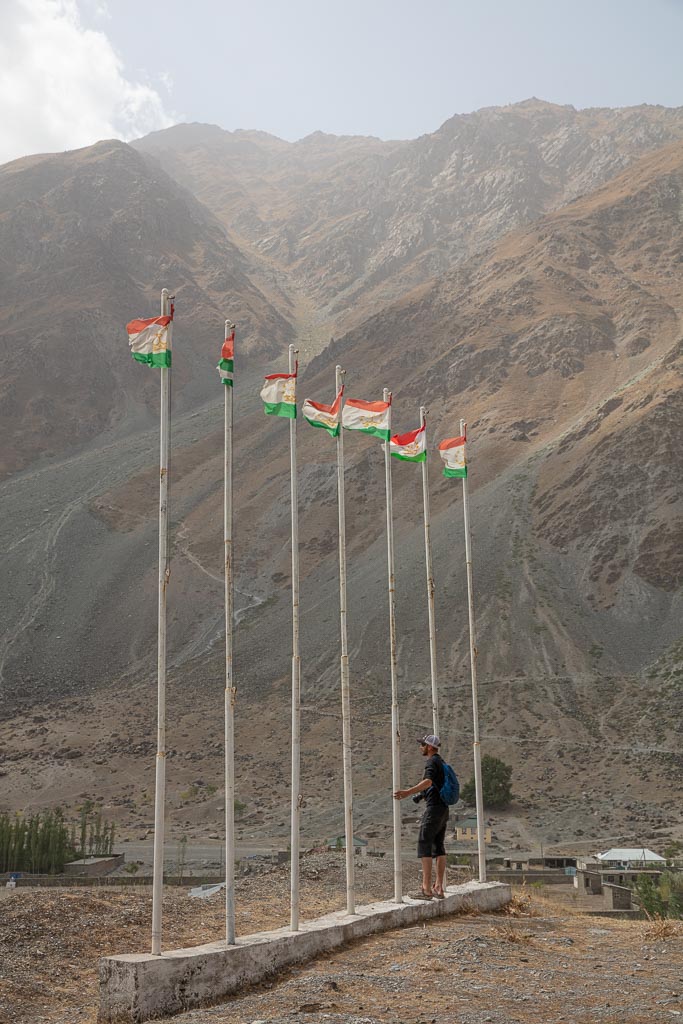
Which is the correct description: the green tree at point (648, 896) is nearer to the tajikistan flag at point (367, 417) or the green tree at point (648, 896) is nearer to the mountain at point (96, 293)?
the tajikistan flag at point (367, 417)

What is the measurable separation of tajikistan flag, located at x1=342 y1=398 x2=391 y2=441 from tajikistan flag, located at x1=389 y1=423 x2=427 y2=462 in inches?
29.9

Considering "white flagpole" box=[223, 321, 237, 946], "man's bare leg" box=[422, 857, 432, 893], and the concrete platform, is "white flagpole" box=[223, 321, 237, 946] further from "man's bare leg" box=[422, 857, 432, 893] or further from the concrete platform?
"man's bare leg" box=[422, 857, 432, 893]

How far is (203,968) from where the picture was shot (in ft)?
37.2

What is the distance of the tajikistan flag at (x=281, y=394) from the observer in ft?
54.9

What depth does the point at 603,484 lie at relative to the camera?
8031 centimetres

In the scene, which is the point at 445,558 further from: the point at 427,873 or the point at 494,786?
the point at 427,873

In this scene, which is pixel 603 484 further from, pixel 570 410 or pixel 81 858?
pixel 81 858

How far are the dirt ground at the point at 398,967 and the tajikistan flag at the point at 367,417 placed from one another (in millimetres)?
8159

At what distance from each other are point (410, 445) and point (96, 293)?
434 ft

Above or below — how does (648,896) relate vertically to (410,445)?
below

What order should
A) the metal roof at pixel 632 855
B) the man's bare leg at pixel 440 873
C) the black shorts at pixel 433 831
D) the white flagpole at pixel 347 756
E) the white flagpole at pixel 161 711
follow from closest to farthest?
the white flagpole at pixel 161 711 → the white flagpole at pixel 347 756 → the black shorts at pixel 433 831 → the man's bare leg at pixel 440 873 → the metal roof at pixel 632 855

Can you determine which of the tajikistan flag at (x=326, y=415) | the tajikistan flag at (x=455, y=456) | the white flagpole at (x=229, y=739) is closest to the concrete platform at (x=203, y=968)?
the white flagpole at (x=229, y=739)

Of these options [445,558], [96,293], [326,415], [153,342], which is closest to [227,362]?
[153,342]

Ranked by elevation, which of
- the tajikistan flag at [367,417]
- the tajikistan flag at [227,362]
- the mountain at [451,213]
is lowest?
the tajikistan flag at [227,362]
